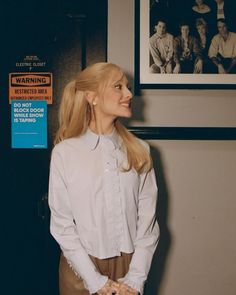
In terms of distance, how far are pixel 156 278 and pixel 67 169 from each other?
929 millimetres

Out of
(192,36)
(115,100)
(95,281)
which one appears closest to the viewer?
(95,281)

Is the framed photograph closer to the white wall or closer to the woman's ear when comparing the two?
the white wall

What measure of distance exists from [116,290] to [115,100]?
0.72m

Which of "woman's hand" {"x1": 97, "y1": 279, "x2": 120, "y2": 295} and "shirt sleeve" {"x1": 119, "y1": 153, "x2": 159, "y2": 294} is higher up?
"shirt sleeve" {"x1": 119, "y1": 153, "x2": 159, "y2": 294}

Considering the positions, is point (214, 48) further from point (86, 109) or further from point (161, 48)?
point (86, 109)

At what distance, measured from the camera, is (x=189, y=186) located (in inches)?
82.6

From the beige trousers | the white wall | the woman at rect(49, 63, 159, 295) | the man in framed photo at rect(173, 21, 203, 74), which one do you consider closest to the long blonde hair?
the woman at rect(49, 63, 159, 295)

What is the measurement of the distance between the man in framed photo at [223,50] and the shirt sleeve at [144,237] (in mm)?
783

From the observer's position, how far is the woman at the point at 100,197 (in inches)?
59.2

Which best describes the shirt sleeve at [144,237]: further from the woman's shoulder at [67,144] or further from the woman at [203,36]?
the woman at [203,36]

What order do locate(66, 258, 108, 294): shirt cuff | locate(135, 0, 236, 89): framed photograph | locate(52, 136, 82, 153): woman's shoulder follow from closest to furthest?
locate(66, 258, 108, 294): shirt cuff < locate(52, 136, 82, 153): woman's shoulder < locate(135, 0, 236, 89): framed photograph

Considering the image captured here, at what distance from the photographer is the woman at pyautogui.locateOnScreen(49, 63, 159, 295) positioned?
59.2 inches

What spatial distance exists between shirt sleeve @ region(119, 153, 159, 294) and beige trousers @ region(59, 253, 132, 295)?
5 centimetres

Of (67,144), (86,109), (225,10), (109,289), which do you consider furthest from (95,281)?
(225,10)
